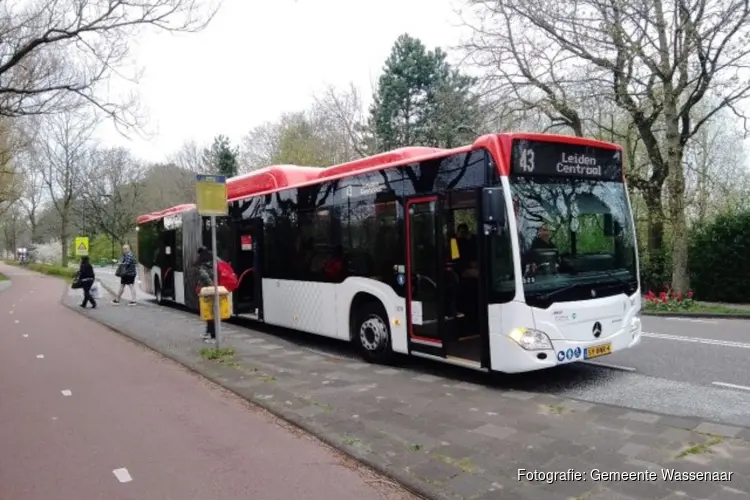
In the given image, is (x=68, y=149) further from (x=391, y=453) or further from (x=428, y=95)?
(x=391, y=453)

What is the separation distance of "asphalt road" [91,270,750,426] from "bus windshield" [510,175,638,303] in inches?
42.4

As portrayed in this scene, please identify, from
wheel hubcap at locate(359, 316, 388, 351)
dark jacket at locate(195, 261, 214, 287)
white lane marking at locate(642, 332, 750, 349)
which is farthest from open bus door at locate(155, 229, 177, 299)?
white lane marking at locate(642, 332, 750, 349)

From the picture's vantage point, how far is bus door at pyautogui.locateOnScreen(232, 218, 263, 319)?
1116 cm

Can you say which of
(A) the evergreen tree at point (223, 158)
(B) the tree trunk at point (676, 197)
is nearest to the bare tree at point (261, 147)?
(A) the evergreen tree at point (223, 158)

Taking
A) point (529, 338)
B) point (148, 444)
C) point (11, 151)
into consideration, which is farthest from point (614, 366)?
point (11, 151)

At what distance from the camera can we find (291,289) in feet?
33.3

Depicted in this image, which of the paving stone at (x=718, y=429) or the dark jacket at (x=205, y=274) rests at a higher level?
the dark jacket at (x=205, y=274)

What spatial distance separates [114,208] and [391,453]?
51074 millimetres

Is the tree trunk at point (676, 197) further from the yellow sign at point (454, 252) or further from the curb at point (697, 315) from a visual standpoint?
the yellow sign at point (454, 252)

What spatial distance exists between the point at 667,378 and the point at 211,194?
671 centimetres

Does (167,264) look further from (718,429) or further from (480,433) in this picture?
(718,429)

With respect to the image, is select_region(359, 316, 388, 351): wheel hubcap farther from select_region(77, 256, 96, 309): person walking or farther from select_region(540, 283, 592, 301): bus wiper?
select_region(77, 256, 96, 309): person walking

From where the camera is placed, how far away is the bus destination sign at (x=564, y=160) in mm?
6426

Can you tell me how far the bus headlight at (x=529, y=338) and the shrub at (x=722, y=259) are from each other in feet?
44.9
